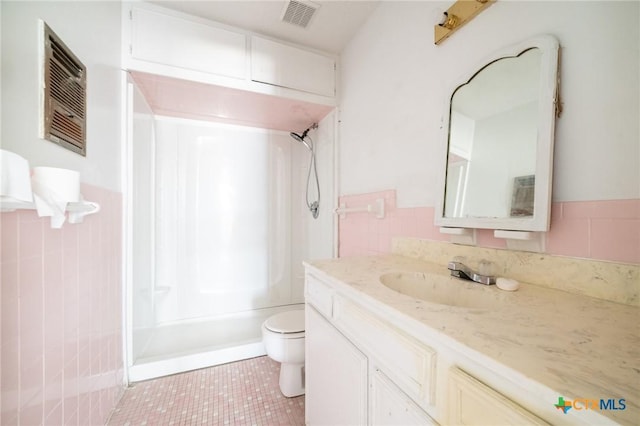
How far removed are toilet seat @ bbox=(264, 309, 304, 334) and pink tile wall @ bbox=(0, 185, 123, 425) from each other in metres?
0.79

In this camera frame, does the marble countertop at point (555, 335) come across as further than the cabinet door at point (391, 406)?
No

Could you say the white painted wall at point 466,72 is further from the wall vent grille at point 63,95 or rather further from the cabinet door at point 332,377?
the wall vent grille at point 63,95

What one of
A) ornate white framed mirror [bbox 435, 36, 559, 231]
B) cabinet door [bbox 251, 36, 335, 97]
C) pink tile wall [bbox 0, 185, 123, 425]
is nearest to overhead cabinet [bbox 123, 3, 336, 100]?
cabinet door [bbox 251, 36, 335, 97]

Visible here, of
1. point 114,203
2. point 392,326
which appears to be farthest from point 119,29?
point 392,326

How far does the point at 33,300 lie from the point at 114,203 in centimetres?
75

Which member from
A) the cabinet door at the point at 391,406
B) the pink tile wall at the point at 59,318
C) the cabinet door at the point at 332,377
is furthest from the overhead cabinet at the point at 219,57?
the cabinet door at the point at 391,406

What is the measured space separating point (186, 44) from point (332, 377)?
1911 millimetres

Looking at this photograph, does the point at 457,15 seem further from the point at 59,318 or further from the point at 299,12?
the point at 59,318

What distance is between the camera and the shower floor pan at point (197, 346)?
60.9 inches

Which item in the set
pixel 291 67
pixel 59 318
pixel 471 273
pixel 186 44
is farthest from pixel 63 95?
pixel 471 273

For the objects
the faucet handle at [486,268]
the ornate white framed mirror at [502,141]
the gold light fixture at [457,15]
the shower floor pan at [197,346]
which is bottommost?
the shower floor pan at [197,346]

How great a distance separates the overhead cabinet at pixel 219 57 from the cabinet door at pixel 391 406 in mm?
1696

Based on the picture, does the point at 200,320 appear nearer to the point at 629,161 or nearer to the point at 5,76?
the point at 5,76

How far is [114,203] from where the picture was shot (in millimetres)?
1316
